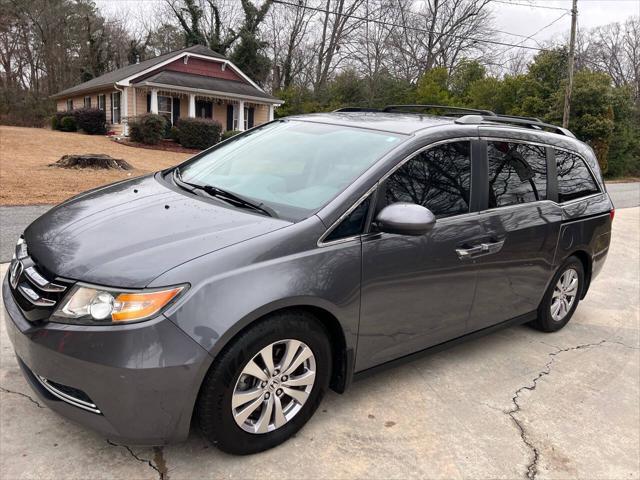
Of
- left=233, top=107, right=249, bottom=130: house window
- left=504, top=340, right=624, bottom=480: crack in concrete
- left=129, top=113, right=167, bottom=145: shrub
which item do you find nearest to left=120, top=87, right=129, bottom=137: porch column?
left=129, top=113, right=167, bottom=145: shrub

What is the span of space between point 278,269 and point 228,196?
0.76 metres

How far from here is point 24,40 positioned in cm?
4028

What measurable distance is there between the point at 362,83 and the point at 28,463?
35.4m

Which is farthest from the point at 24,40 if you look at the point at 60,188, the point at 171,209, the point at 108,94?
the point at 171,209

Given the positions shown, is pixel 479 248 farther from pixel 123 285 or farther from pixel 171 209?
pixel 123 285

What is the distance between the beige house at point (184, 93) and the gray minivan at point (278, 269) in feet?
79.9

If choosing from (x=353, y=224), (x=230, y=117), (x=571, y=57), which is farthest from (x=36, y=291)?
(x=230, y=117)

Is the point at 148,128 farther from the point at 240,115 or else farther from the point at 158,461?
the point at 158,461

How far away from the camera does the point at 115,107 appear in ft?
90.9

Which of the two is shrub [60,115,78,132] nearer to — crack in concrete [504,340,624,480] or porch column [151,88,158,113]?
Answer: porch column [151,88,158,113]

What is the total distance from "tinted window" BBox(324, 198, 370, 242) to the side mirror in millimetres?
82

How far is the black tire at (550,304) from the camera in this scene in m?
4.14

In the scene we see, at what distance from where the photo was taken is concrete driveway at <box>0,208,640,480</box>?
2420 mm

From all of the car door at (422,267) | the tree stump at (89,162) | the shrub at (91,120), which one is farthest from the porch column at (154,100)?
the car door at (422,267)
